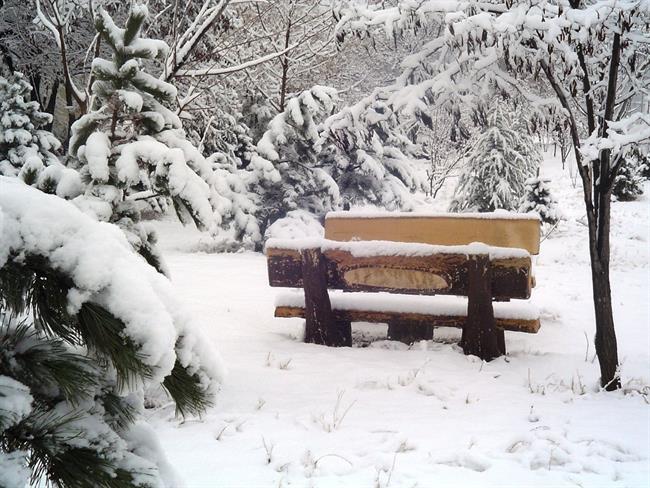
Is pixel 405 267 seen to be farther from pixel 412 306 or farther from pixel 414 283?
pixel 412 306

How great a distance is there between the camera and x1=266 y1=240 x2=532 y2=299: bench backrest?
15.5 feet

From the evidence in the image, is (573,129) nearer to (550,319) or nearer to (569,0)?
(569,0)

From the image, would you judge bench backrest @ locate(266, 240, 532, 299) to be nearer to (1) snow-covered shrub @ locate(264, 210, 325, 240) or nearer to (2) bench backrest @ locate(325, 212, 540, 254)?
(2) bench backrest @ locate(325, 212, 540, 254)

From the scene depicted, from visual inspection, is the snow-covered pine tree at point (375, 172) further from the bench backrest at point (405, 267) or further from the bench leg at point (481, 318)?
the bench leg at point (481, 318)

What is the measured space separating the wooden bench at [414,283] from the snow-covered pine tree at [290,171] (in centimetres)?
711

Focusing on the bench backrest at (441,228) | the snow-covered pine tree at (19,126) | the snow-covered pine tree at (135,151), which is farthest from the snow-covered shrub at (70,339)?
the snow-covered pine tree at (19,126)

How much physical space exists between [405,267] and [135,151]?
8.46ft

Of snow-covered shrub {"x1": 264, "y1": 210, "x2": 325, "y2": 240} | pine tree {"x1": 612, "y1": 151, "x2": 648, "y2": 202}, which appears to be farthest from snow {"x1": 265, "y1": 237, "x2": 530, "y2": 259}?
pine tree {"x1": 612, "y1": 151, "x2": 648, "y2": 202}

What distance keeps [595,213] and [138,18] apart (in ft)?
12.0

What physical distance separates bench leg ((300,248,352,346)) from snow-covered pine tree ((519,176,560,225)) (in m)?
13.6

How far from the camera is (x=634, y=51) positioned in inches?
159

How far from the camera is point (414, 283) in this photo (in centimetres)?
495

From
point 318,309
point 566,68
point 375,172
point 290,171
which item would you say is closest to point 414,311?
point 318,309

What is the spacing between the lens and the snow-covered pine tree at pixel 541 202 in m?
17.0
